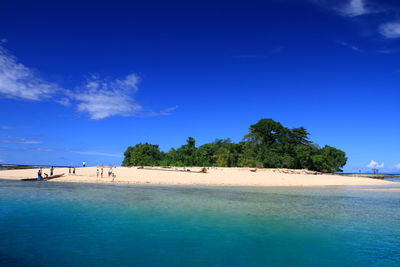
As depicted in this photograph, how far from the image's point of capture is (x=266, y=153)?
69.8m

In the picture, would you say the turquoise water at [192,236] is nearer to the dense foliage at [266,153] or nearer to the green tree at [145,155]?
the dense foliage at [266,153]

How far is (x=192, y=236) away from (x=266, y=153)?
6120cm

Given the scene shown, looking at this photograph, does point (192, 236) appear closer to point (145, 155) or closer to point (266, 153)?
point (266, 153)

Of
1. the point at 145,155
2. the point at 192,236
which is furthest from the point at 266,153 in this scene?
the point at 192,236

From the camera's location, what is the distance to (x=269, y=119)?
260 feet

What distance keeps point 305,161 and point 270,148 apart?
30.6ft

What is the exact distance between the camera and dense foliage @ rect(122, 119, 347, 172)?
2729 inches

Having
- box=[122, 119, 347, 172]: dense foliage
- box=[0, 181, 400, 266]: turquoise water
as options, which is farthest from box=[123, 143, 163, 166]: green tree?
box=[0, 181, 400, 266]: turquoise water

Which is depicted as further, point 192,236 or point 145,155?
point 145,155

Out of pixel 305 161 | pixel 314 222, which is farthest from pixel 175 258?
pixel 305 161

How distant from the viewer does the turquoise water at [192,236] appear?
334 inches

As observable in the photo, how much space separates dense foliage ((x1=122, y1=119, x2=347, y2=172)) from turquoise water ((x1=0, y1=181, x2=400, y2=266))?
50.9 meters

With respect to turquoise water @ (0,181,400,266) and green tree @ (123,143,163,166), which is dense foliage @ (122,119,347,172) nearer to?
green tree @ (123,143,163,166)

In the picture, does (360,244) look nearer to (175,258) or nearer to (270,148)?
(175,258)
